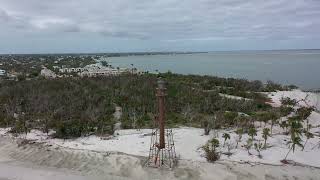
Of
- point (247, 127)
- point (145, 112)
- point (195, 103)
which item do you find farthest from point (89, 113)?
point (247, 127)

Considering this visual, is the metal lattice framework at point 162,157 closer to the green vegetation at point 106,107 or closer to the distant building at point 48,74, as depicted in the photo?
the green vegetation at point 106,107

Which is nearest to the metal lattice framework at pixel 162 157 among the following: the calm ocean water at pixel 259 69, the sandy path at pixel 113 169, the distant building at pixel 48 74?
the sandy path at pixel 113 169

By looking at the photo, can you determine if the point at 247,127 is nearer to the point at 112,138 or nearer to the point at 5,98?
the point at 112,138

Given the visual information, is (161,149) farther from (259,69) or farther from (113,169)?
(259,69)

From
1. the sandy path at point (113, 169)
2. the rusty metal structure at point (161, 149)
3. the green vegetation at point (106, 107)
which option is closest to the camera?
the sandy path at point (113, 169)

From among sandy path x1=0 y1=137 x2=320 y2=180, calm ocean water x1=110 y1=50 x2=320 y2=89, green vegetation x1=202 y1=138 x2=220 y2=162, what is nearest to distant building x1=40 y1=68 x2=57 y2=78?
calm ocean water x1=110 y1=50 x2=320 y2=89

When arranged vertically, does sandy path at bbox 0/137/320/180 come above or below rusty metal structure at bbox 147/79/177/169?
below

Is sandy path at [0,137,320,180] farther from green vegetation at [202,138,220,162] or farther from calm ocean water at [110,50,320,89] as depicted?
calm ocean water at [110,50,320,89]

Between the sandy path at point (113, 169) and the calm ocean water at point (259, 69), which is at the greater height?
the sandy path at point (113, 169)

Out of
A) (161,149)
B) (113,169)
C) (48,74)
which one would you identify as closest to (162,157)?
(161,149)
